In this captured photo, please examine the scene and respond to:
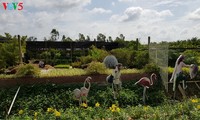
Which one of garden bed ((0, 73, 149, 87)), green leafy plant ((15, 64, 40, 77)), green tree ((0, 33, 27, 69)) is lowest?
garden bed ((0, 73, 149, 87))

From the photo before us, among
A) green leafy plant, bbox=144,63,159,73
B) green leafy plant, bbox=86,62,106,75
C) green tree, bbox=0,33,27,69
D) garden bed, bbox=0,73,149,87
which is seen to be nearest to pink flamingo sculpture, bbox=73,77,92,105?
garden bed, bbox=0,73,149,87

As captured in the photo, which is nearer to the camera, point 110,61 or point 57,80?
point 57,80

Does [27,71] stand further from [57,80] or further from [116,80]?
[116,80]

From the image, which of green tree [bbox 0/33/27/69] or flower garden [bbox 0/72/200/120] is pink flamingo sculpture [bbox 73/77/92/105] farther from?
green tree [bbox 0/33/27/69]

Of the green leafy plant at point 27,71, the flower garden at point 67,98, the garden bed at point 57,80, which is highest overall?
the green leafy plant at point 27,71

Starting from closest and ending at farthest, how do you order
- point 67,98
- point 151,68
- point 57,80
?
point 67,98, point 57,80, point 151,68

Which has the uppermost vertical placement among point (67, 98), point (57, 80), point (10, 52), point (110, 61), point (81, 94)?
point (10, 52)

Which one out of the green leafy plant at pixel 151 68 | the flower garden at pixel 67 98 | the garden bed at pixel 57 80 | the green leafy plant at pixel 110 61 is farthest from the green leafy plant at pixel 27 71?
the green leafy plant at pixel 151 68

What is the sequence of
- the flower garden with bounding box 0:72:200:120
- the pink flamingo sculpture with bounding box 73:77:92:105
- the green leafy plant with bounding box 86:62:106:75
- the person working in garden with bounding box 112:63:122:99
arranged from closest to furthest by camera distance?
the flower garden with bounding box 0:72:200:120, the pink flamingo sculpture with bounding box 73:77:92:105, the person working in garden with bounding box 112:63:122:99, the green leafy plant with bounding box 86:62:106:75

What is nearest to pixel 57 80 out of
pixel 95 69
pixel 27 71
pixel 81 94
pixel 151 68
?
pixel 27 71

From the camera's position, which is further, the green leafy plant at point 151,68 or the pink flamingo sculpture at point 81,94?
the green leafy plant at point 151,68

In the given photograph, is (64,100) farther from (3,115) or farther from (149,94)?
(149,94)

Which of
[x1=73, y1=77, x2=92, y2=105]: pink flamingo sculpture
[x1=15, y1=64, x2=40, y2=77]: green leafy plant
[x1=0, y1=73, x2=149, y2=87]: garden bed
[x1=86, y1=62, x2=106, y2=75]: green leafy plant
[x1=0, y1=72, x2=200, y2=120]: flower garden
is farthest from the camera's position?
[x1=86, y1=62, x2=106, y2=75]: green leafy plant

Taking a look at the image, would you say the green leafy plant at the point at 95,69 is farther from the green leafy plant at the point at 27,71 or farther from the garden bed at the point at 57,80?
the green leafy plant at the point at 27,71
